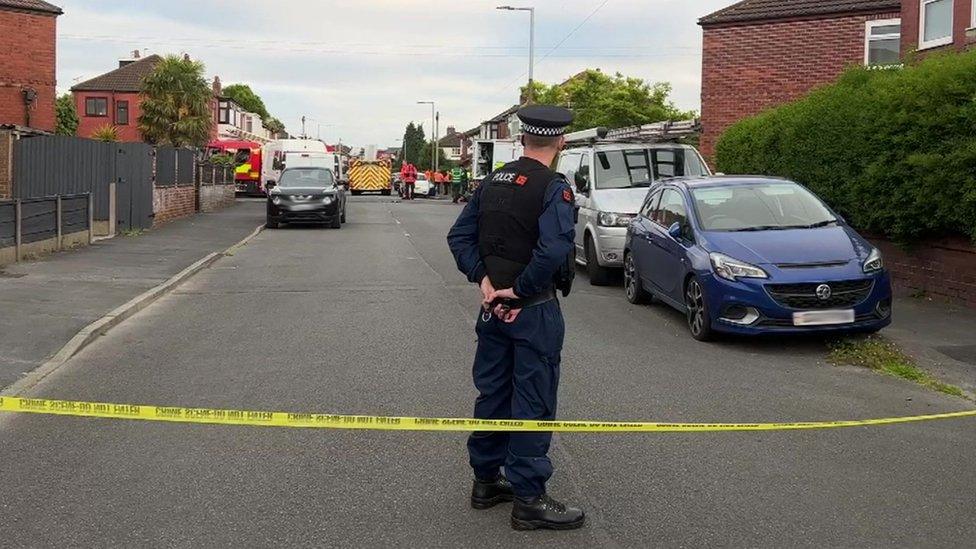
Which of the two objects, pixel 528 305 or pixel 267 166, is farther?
pixel 267 166

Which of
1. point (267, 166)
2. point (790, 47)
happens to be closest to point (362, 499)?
point (790, 47)

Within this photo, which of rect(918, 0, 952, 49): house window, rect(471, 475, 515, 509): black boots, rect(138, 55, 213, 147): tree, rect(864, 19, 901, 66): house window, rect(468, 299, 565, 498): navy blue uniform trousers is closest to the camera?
rect(468, 299, 565, 498): navy blue uniform trousers

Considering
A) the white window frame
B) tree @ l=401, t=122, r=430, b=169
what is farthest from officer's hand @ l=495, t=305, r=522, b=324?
tree @ l=401, t=122, r=430, b=169

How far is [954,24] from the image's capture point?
15570mm

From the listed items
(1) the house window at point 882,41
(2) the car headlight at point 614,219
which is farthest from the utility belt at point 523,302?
(1) the house window at point 882,41

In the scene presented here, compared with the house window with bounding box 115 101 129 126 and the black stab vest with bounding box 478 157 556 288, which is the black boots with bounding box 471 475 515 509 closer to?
the black stab vest with bounding box 478 157 556 288

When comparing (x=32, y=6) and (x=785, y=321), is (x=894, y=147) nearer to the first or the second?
(x=785, y=321)

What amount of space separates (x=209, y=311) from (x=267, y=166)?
1225 inches

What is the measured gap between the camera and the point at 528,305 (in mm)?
4398

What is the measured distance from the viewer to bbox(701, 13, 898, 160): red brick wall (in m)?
21.8

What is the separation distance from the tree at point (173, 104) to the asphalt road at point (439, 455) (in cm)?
3258

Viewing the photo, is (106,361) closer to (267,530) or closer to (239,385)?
(239,385)

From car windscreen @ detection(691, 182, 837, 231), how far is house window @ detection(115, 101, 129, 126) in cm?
6735

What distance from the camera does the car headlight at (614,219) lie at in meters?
13.3
